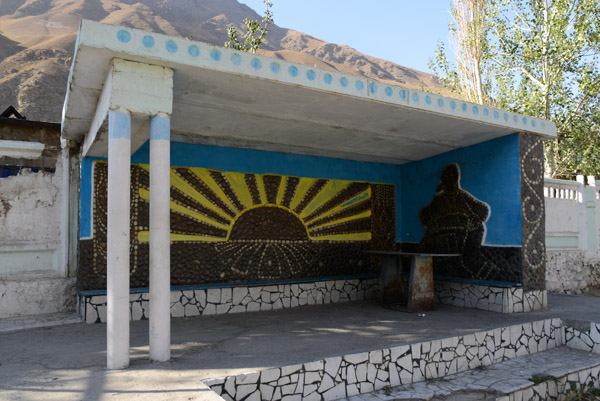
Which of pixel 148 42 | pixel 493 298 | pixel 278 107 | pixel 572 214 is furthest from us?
pixel 572 214

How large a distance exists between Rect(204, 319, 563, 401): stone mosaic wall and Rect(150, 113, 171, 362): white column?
0.67 meters

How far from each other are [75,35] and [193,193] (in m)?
50.5

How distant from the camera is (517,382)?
449 cm

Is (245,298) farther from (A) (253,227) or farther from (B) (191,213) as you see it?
(B) (191,213)

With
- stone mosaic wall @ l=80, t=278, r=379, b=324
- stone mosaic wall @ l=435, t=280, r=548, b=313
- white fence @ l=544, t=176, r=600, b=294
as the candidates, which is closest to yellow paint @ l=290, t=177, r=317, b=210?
stone mosaic wall @ l=80, t=278, r=379, b=324

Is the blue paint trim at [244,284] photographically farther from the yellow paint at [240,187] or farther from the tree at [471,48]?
the tree at [471,48]

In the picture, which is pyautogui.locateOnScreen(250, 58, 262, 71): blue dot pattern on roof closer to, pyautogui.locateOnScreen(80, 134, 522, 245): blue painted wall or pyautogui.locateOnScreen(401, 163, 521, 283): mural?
pyautogui.locateOnScreen(80, 134, 522, 245): blue painted wall

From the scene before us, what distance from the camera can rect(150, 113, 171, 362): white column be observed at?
3635mm

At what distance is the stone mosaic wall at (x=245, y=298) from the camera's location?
5.65 metres

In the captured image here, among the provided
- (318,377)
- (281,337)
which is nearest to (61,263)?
(281,337)

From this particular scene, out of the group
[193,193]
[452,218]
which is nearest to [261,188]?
[193,193]

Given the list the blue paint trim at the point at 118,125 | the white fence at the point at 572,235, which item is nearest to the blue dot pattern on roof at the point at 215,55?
the blue paint trim at the point at 118,125

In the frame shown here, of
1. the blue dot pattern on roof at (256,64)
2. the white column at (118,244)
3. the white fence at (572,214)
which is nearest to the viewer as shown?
the white column at (118,244)

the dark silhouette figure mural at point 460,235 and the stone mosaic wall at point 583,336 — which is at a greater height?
the dark silhouette figure mural at point 460,235
